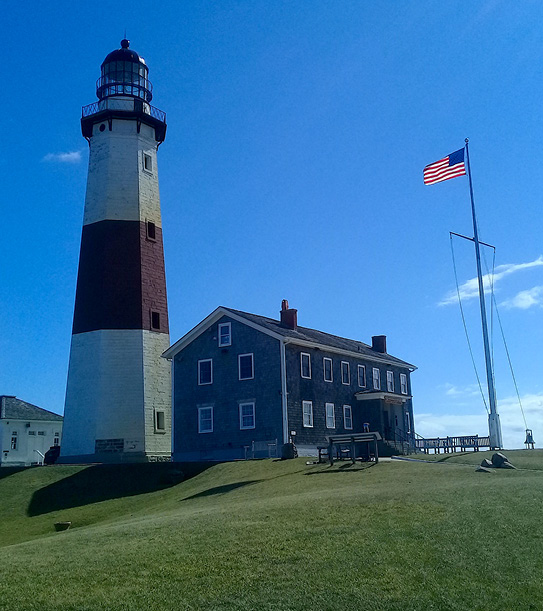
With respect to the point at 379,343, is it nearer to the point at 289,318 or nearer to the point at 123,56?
the point at 289,318

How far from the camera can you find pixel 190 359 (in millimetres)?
39094

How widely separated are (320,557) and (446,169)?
24.4 m

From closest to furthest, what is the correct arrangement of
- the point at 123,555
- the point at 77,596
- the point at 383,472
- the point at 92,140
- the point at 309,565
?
1. the point at 77,596
2. the point at 309,565
3. the point at 123,555
4. the point at 383,472
5. the point at 92,140

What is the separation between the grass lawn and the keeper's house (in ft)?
51.3

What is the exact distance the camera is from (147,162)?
43188 mm

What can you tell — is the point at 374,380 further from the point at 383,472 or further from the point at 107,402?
the point at 383,472

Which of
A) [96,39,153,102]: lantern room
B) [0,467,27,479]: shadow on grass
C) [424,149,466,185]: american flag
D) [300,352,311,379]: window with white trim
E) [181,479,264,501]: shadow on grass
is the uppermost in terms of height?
[96,39,153,102]: lantern room

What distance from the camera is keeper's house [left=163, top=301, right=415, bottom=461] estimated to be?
3578 cm

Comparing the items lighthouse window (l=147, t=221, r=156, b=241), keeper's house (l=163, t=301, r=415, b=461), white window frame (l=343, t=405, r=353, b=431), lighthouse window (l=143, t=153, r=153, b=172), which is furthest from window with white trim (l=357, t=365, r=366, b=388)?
lighthouse window (l=143, t=153, r=153, b=172)

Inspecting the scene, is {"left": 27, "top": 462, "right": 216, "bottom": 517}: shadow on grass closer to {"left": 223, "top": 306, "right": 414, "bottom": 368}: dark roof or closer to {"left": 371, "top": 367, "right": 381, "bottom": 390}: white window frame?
{"left": 223, "top": 306, "right": 414, "bottom": 368}: dark roof

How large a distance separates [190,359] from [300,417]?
23.2 feet

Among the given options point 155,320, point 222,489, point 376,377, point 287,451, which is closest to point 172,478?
point 287,451

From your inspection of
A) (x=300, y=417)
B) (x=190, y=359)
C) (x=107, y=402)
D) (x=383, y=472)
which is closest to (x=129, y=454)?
(x=107, y=402)

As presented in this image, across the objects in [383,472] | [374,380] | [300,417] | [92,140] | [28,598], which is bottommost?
[28,598]
